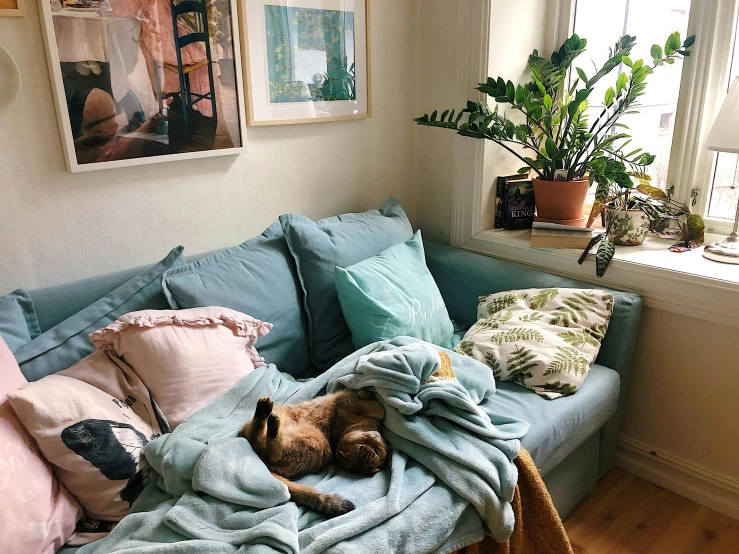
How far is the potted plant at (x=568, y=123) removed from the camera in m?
2.07

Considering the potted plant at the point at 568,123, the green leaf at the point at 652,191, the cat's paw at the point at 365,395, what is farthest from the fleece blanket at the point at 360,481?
the green leaf at the point at 652,191

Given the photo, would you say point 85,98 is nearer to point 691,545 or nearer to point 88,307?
point 88,307

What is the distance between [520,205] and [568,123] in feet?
1.23

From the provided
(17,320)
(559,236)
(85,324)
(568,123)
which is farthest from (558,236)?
(17,320)

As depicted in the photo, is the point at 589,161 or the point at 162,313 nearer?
the point at 162,313

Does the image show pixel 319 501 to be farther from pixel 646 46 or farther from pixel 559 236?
pixel 646 46

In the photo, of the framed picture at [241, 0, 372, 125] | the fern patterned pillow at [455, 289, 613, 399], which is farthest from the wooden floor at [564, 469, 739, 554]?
the framed picture at [241, 0, 372, 125]

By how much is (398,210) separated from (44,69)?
4.17 feet

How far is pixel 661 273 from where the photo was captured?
188 centimetres

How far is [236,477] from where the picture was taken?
48.4 inches

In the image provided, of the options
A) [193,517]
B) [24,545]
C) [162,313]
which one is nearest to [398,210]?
[162,313]

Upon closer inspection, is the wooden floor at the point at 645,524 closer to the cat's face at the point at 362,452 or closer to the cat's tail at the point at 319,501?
the cat's face at the point at 362,452

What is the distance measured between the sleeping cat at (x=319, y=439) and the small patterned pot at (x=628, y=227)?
116cm

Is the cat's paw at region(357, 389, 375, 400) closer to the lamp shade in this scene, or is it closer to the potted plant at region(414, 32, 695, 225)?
the potted plant at region(414, 32, 695, 225)
